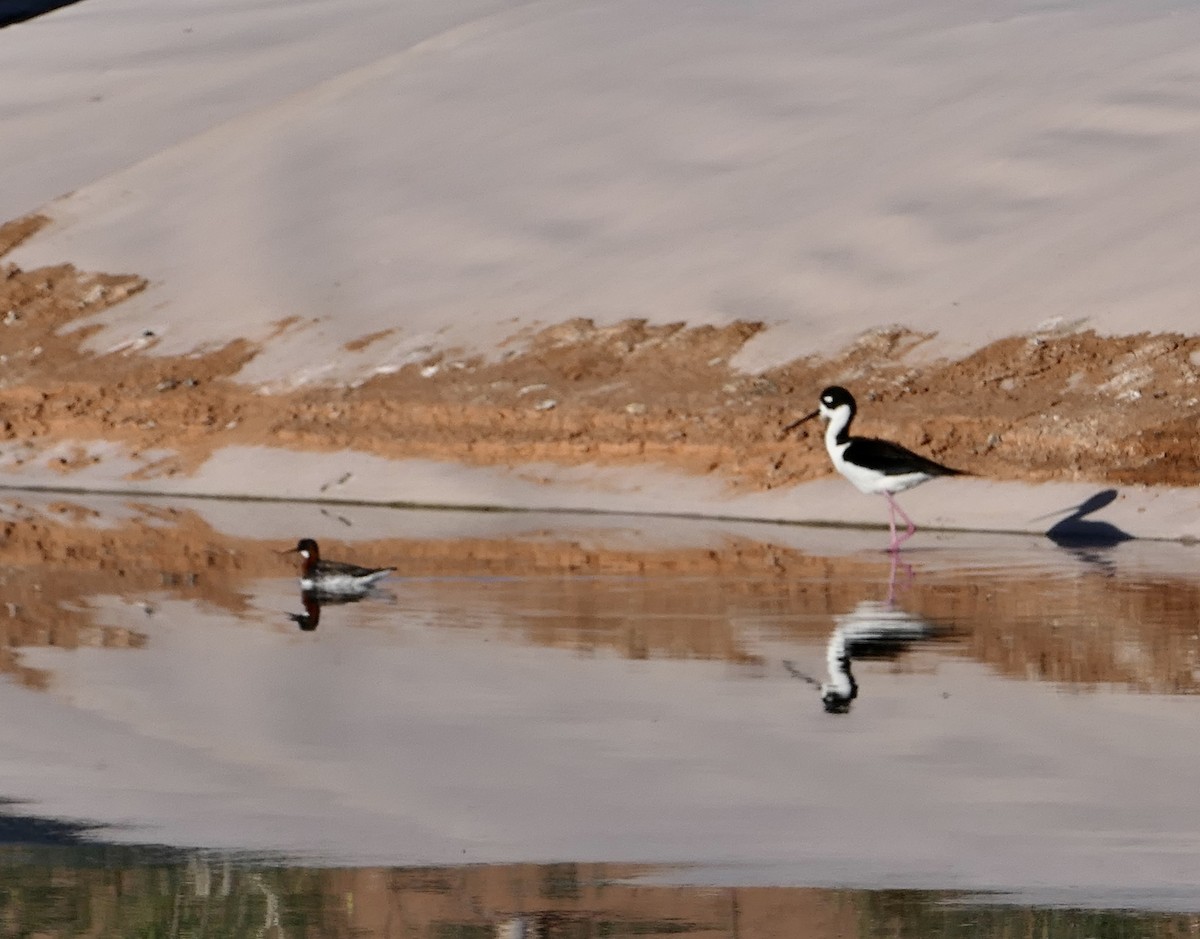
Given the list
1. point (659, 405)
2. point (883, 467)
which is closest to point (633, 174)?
point (659, 405)

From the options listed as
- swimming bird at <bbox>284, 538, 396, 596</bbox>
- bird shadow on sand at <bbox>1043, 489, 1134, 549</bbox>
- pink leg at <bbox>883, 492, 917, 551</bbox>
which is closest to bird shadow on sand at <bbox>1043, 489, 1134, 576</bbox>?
bird shadow on sand at <bbox>1043, 489, 1134, 549</bbox>

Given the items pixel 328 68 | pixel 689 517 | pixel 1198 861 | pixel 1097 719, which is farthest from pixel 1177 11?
pixel 1198 861

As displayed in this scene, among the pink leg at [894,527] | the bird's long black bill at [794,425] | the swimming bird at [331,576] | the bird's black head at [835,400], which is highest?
the bird's long black bill at [794,425]

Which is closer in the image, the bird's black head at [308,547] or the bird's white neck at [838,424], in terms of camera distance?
the bird's black head at [308,547]

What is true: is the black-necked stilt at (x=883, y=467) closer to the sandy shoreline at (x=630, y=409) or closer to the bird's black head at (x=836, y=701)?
the sandy shoreline at (x=630, y=409)

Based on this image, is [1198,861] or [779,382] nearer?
[1198,861]

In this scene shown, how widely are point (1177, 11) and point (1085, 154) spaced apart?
7.18 m

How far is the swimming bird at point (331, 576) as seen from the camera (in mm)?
15727

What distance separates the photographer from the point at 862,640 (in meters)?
13.7

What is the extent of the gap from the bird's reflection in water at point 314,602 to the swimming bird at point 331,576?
32mm

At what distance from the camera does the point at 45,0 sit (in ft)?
171

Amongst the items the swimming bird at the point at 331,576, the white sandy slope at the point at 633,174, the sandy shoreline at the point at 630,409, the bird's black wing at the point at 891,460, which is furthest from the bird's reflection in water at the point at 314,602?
the sandy shoreline at the point at 630,409

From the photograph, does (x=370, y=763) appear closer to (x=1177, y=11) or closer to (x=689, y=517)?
(x=689, y=517)

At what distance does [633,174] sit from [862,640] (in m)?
19.5
